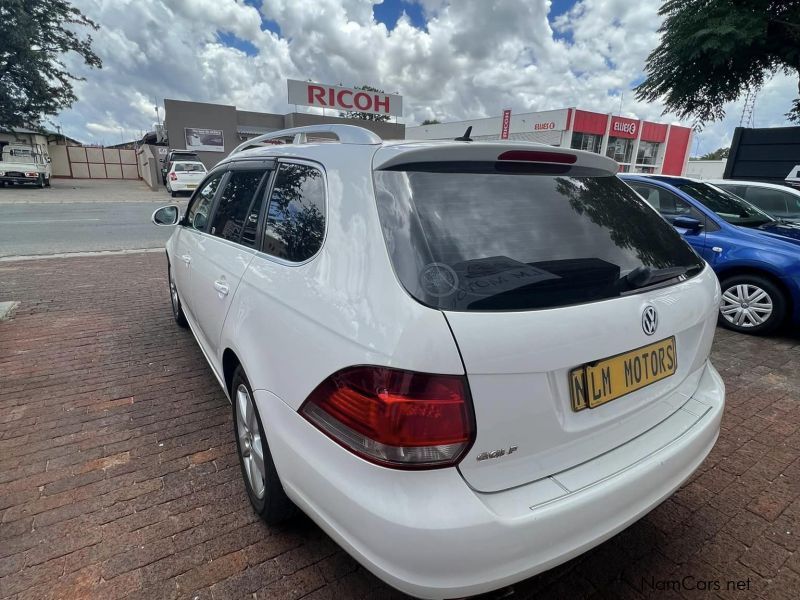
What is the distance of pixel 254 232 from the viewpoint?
235 cm

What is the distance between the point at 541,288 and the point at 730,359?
385 cm

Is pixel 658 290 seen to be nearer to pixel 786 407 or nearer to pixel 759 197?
pixel 786 407

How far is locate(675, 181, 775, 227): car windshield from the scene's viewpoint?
540 cm

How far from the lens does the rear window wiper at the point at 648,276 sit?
173 centimetres

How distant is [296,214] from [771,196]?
821 centimetres

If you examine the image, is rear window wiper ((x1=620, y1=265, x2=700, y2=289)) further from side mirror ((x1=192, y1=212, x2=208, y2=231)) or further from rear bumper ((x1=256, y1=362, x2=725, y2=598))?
side mirror ((x1=192, y1=212, x2=208, y2=231))

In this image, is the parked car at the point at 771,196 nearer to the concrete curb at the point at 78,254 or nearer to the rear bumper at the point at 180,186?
the concrete curb at the point at 78,254

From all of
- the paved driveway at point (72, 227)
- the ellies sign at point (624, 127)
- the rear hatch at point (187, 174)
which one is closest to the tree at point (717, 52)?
the paved driveway at point (72, 227)

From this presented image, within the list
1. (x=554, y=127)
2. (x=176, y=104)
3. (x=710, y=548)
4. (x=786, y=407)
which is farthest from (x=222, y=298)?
(x=554, y=127)

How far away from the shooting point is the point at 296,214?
2.02m

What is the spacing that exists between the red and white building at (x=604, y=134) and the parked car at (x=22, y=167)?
75.1ft

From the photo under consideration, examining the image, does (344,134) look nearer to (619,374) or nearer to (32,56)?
(619,374)

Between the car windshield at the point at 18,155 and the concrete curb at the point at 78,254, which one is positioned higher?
the car windshield at the point at 18,155

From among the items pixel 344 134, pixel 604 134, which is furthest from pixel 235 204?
pixel 604 134
